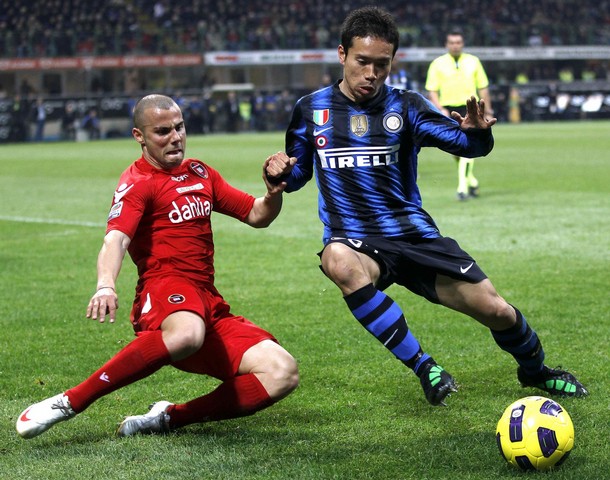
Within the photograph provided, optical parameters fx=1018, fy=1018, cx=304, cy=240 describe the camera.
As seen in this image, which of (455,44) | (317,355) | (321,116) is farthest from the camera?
(455,44)

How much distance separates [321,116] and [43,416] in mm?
1943

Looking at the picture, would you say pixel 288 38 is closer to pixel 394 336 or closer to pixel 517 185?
pixel 517 185

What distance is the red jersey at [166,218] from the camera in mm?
4578

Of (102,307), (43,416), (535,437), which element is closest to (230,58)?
(43,416)

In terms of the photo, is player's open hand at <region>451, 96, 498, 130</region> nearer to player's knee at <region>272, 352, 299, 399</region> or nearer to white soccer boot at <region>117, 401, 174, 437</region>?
player's knee at <region>272, 352, 299, 399</region>

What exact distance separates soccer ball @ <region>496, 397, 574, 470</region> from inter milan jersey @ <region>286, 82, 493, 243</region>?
113cm

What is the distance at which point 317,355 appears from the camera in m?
6.08

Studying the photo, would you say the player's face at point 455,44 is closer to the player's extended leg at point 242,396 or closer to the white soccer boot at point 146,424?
the player's extended leg at point 242,396

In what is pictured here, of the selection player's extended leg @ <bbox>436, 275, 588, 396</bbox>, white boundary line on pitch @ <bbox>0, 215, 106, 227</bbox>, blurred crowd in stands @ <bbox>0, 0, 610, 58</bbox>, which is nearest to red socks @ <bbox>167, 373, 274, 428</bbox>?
player's extended leg @ <bbox>436, 275, 588, 396</bbox>

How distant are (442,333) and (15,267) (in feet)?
16.1

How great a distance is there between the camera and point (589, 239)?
34.7 feet

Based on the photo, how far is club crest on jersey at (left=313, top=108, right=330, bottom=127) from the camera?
500 cm

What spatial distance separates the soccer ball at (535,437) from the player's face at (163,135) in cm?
190

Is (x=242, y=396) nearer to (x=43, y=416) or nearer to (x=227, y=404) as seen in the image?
(x=227, y=404)
